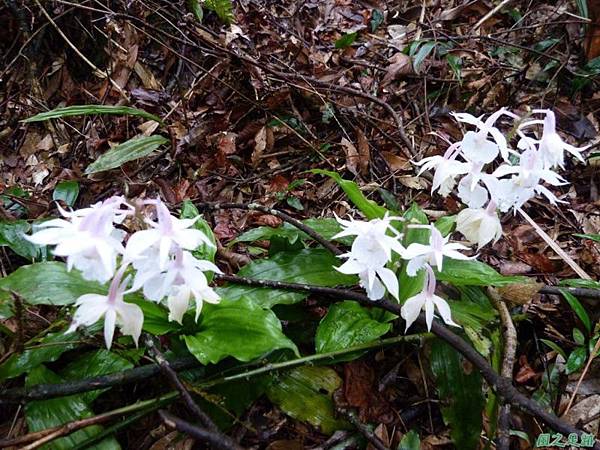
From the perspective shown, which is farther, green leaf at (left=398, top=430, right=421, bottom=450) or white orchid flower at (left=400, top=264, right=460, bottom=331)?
green leaf at (left=398, top=430, right=421, bottom=450)

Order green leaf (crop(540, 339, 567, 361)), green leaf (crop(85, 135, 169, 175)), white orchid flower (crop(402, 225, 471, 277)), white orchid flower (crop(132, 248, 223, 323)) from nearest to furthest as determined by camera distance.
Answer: white orchid flower (crop(132, 248, 223, 323))
white orchid flower (crop(402, 225, 471, 277))
green leaf (crop(540, 339, 567, 361))
green leaf (crop(85, 135, 169, 175))

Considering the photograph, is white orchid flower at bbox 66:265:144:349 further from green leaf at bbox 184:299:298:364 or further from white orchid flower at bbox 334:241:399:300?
white orchid flower at bbox 334:241:399:300

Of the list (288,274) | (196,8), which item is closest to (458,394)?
(288,274)

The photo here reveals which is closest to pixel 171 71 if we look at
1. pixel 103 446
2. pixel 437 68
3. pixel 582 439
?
pixel 437 68

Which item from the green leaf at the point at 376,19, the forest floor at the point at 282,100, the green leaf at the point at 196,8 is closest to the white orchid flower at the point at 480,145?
the forest floor at the point at 282,100

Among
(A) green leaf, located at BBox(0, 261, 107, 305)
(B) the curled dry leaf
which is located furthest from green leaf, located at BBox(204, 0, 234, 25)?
(A) green leaf, located at BBox(0, 261, 107, 305)

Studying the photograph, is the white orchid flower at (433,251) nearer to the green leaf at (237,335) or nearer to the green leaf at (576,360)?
the green leaf at (237,335)
